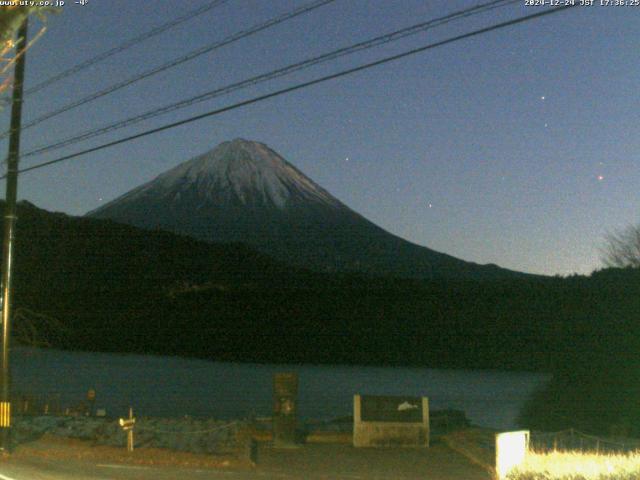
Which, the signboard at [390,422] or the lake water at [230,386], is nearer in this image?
the signboard at [390,422]

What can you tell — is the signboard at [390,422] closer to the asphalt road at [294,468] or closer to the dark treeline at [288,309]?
the asphalt road at [294,468]

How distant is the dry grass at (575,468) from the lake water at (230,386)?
66.2 ft

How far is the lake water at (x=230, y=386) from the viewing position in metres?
42.6

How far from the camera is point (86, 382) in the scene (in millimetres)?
53219

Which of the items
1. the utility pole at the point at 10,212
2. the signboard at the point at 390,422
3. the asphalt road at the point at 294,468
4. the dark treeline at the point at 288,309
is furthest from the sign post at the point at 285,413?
the dark treeline at the point at 288,309

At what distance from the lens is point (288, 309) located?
10056cm

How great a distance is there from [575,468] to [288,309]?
287 feet

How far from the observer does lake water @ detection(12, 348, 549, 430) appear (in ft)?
140

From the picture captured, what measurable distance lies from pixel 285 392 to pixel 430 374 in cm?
5390

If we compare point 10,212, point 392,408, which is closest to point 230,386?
point 392,408

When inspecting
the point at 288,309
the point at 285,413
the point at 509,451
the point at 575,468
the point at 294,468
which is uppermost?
the point at 288,309

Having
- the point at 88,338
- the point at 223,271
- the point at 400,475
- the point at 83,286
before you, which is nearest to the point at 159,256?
the point at 223,271

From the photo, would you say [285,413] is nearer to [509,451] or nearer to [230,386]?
[509,451]

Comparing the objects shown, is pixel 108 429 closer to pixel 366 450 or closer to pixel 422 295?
pixel 366 450
